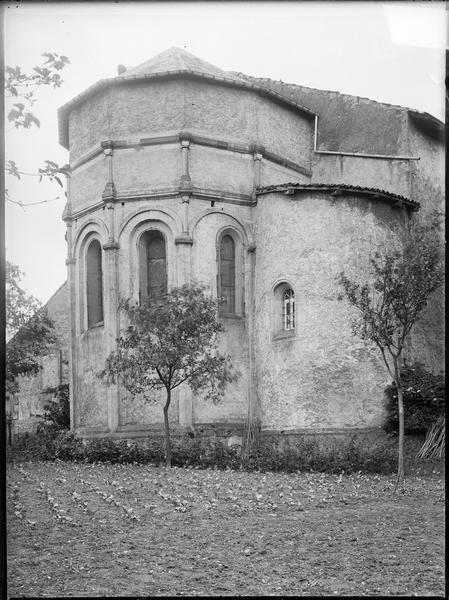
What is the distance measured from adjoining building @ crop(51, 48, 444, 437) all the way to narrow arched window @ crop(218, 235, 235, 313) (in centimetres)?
4

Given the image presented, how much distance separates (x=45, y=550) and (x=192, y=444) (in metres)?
11.8

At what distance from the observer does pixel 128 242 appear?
21828 millimetres

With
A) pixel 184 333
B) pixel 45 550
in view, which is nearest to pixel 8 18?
pixel 45 550

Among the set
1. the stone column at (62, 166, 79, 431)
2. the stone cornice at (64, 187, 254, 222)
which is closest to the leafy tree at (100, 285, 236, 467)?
the stone column at (62, 166, 79, 431)

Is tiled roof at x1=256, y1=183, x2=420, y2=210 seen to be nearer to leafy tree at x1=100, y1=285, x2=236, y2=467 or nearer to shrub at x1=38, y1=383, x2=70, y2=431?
leafy tree at x1=100, y1=285, x2=236, y2=467

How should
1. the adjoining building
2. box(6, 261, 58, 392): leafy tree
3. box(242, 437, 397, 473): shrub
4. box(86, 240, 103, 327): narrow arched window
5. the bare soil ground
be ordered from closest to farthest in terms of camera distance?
the bare soil ground < box(6, 261, 58, 392): leafy tree < box(242, 437, 397, 473): shrub < the adjoining building < box(86, 240, 103, 327): narrow arched window

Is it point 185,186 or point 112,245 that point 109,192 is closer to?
point 112,245

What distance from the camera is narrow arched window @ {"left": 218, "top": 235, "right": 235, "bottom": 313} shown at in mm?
22000

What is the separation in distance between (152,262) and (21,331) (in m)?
5.75

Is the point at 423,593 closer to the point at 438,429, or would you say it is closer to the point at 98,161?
the point at 438,429

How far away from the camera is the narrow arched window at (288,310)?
69.9ft

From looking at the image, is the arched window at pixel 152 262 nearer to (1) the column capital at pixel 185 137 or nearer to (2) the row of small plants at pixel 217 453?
(1) the column capital at pixel 185 137

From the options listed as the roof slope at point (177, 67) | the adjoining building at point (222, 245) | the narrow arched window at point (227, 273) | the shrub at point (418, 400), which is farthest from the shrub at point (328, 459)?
the roof slope at point (177, 67)

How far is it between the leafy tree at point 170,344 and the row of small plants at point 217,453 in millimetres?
1038
